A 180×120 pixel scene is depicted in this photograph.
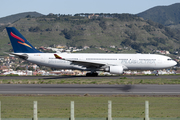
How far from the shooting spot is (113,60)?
48375 mm

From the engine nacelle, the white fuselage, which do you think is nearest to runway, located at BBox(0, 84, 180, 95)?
the engine nacelle

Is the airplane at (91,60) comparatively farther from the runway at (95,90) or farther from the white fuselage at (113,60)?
the runway at (95,90)

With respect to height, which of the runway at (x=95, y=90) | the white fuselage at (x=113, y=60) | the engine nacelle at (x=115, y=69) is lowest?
the runway at (x=95, y=90)

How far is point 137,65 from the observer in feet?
159

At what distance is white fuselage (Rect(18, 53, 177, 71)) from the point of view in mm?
48188

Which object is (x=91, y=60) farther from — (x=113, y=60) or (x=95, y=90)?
(x=95, y=90)

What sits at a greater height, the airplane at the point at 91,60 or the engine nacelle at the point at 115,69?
the airplane at the point at 91,60

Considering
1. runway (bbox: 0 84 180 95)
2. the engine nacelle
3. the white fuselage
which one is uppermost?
the white fuselage

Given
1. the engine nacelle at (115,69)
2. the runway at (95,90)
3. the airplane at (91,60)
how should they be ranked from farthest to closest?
the airplane at (91,60) → the engine nacelle at (115,69) → the runway at (95,90)

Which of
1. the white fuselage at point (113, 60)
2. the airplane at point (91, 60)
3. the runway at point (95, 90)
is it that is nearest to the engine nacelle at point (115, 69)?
the airplane at point (91, 60)

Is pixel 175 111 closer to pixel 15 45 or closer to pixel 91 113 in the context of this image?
pixel 91 113

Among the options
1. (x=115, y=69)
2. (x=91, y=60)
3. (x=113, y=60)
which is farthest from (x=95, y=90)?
(x=91, y=60)

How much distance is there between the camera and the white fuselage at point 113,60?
48.2 meters

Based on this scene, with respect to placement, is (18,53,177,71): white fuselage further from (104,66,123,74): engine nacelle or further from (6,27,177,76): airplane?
(104,66,123,74): engine nacelle
